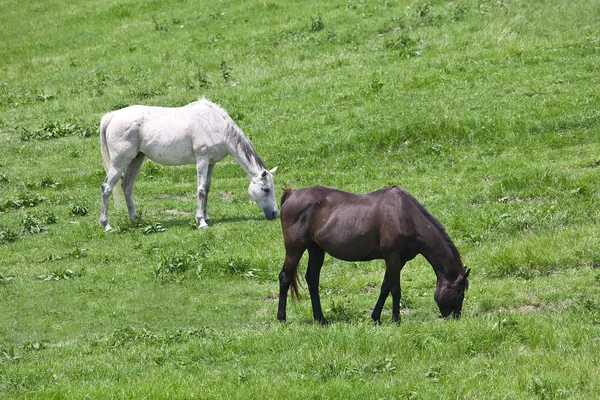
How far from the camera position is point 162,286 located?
624 inches

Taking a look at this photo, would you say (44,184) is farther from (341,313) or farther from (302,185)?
(341,313)

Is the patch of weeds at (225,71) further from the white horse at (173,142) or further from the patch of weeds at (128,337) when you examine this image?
the patch of weeds at (128,337)

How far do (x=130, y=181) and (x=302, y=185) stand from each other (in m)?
3.97

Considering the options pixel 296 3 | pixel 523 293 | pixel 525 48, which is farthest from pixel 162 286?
pixel 296 3

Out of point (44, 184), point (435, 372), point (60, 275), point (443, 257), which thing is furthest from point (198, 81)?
point (435, 372)

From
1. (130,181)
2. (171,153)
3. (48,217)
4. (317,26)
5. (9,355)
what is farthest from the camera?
(317,26)

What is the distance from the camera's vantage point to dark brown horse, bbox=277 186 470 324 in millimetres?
12180

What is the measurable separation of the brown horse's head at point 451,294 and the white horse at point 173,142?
8.42 meters

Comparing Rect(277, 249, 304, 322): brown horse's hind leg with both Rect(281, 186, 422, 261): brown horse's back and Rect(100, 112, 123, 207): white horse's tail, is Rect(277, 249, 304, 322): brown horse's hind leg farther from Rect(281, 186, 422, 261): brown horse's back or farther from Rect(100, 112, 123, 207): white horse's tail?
Rect(100, 112, 123, 207): white horse's tail

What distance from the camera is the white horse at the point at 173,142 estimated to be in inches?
794

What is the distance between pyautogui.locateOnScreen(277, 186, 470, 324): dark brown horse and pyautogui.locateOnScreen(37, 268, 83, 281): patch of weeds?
17.0 feet

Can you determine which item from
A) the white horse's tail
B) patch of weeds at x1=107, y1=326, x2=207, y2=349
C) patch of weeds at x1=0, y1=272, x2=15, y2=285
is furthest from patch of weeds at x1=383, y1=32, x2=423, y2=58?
patch of weeds at x1=107, y1=326, x2=207, y2=349

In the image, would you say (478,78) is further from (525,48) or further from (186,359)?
(186,359)

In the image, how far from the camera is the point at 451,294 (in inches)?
476
